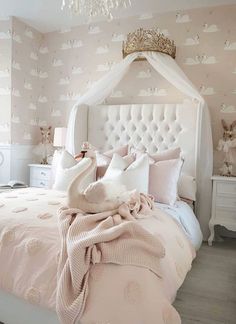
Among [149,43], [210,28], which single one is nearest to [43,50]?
[149,43]

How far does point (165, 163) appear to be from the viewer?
2842 millimetres

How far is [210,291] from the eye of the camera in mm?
2275

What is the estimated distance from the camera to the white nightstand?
412cm

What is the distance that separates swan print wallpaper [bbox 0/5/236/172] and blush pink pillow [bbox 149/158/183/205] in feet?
3.55

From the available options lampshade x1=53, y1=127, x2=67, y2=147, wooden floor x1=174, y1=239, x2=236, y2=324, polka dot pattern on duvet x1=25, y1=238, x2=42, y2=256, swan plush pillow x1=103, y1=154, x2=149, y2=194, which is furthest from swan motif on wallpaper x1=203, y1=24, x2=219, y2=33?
polka dot pattern on duvet x1=25, y1=238, x2=42, y2=256

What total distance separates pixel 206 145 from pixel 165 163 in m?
0.77

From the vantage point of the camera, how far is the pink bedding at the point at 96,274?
1.30 m

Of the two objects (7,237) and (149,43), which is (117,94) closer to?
(149,43)

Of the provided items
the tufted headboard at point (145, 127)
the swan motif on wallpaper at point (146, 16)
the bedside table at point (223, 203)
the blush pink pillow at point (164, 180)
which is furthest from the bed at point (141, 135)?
the swan motif on wallpaper at point (146, 16)

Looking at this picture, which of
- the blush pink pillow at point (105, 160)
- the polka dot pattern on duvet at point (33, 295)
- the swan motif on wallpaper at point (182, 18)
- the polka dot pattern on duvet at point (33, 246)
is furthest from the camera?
the swan motif on wallpaper at point (182, 18)

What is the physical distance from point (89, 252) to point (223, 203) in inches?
88.2

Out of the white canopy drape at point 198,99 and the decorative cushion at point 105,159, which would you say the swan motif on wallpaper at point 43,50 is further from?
the decorative cushion at point 105,159

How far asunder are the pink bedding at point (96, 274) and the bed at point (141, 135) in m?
0.26

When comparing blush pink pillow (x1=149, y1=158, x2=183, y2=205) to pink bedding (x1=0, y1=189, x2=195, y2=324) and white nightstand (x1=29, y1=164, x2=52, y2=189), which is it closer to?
pink bedding (x1=0, y1=189, x2=195, y2=324)
